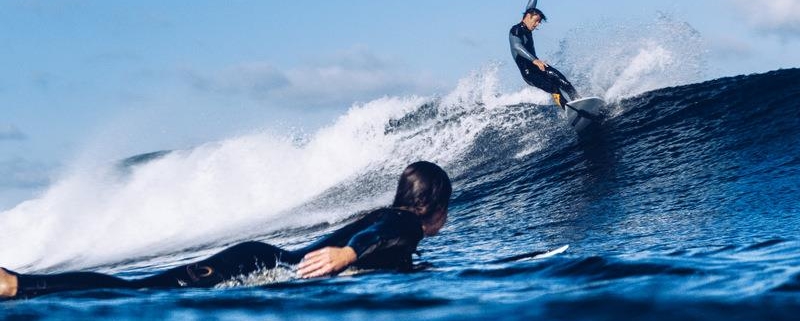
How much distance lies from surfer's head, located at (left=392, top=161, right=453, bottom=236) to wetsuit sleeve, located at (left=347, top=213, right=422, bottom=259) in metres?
0.09

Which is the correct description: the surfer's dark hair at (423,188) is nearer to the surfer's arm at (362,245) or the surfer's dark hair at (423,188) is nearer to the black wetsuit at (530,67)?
the surfer's arm at (362,245)

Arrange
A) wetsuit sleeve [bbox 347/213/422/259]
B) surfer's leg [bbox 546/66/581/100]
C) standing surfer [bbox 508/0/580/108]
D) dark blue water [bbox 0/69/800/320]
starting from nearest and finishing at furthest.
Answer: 1. dark blue water [bbox 0/69/800/320]
2. wetsuit sleeve [bbox 347/213/422/259]
3. standing surfer [bbox 508/0/580/108]
4. surfer's leg [bbox 546/66/581/100]

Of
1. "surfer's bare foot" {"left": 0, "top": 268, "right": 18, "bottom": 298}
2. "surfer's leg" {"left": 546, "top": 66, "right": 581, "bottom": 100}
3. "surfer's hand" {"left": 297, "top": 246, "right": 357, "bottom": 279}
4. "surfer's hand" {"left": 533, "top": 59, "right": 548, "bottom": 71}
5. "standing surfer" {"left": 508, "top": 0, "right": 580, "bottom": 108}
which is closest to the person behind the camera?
"surfer's hand" {"left": 297, "top": 246, "right": 357, "bottom": 279}

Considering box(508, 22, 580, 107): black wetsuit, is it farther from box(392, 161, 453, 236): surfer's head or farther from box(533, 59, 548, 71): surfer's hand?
box(392, 161, 453, 236): surfer's head

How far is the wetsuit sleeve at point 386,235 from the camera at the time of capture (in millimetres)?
4243

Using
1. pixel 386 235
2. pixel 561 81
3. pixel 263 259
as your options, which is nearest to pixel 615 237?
pixel 386 235

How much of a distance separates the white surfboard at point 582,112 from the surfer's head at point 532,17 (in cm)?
142

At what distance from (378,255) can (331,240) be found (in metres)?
0.34

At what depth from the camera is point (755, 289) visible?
349 centimetres

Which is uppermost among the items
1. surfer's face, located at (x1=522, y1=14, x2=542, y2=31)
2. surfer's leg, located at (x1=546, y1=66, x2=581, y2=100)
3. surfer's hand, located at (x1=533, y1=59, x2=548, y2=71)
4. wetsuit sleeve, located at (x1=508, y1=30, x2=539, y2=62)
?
surfer's face, located at (x1=522, y1=14, x2=542, y2=31)

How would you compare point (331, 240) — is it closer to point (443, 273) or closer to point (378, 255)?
point (378, 255)

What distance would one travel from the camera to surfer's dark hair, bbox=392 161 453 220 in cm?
459

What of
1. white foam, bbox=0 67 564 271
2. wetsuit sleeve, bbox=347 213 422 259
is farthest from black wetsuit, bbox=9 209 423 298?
white foam, bbox=0 67 564 271

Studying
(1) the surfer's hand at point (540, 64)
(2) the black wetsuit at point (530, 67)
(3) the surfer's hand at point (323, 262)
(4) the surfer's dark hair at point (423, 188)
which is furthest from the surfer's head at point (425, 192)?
(2) the black wetsuit at point (530, 67)
